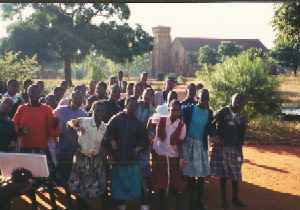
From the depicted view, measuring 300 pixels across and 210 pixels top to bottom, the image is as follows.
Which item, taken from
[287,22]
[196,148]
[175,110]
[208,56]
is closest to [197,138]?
[196,148]

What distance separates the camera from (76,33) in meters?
36.1

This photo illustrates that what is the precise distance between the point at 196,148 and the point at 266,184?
2.87 meters

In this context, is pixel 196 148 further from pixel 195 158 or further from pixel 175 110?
pixel 175 110

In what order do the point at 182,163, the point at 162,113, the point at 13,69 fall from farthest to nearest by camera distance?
the point at 13,69, the point at 162,113, the point at 182,163

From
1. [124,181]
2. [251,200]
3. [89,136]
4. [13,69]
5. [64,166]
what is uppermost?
[13,69]

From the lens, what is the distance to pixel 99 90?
8.96m

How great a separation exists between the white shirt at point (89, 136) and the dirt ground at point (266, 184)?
143 centimetres

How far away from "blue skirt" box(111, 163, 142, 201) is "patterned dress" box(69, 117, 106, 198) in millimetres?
215

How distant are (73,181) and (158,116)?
1549 mm

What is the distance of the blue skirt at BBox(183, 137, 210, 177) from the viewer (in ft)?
26.1

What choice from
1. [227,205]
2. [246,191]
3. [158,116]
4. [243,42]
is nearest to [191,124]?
[158,116]

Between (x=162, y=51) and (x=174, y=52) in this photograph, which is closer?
(x=162, y=51)

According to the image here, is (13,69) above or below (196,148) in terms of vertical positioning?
above

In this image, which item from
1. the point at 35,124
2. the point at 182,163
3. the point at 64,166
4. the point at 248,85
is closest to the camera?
the point at 35,124
